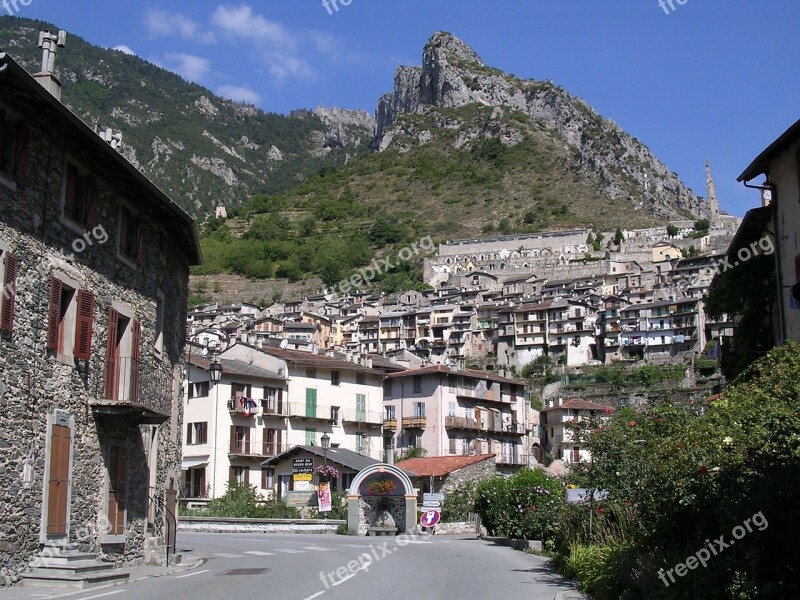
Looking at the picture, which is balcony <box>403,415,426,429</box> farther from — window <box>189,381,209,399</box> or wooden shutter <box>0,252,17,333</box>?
wooden shutter <box>0,252,17,333</box>

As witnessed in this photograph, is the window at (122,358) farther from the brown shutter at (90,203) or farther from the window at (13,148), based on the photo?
the window at (13,148)

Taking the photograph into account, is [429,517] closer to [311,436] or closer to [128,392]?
[128,392]

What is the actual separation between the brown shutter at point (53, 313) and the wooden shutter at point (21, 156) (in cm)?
213

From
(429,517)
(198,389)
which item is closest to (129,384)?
(429,517)

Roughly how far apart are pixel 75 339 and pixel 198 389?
141ft

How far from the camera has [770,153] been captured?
24656 millimetres

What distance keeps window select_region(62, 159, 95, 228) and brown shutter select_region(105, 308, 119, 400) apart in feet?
7.53

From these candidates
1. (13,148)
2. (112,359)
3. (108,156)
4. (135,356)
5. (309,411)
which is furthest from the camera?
(309,411)

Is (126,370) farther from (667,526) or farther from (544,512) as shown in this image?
(544,512)

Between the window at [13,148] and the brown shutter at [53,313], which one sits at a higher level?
the window at [13,148]

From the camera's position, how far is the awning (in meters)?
60.7

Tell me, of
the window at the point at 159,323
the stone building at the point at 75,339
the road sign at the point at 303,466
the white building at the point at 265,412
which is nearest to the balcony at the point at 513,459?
the white building at the point at 265,412

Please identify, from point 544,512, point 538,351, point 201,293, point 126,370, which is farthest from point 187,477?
point 201,293

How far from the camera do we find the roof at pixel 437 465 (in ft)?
181
